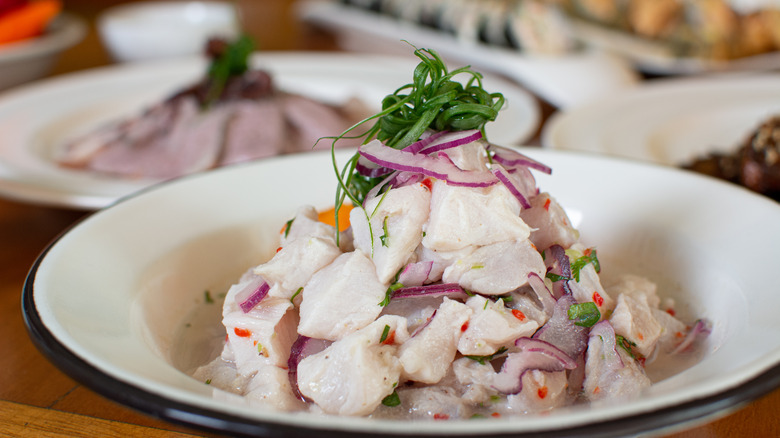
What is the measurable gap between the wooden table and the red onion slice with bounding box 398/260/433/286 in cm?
41

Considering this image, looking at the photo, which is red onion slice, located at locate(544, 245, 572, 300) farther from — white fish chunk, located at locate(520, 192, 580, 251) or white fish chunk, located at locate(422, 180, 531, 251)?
white fish chunk, located at locate(422, 180, 531, 251)

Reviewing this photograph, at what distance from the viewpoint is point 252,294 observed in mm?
1230

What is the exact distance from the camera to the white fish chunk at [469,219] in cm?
114

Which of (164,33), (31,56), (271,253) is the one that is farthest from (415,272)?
(164,33)

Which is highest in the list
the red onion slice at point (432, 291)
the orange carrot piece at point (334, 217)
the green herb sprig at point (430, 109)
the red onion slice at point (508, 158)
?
the green herb sprig at point (430, 109)

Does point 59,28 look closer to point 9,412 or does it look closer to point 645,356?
point 9,412

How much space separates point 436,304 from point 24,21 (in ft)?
11.5

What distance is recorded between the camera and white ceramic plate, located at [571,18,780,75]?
Answer: 13.1 ft

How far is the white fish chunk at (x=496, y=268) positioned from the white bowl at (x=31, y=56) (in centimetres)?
319

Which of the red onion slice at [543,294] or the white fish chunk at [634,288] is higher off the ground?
the red onion slice at [543,294]

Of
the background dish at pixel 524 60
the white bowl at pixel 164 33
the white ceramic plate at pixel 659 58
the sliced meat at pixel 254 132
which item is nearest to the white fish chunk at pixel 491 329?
the sliced meat at pixel 254 132

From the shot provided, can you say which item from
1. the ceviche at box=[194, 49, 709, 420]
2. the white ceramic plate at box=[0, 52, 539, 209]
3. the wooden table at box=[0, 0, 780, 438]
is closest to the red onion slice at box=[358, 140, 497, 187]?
the ceviche at box=[194, 49, 709, 420]

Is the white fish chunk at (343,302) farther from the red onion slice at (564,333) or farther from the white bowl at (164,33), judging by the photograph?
the white bowl at (164,33)

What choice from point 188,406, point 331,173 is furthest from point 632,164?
point 188,406
